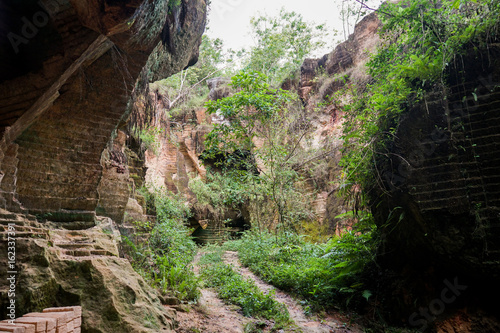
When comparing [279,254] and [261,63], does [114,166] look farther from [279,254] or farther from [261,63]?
[261,63]

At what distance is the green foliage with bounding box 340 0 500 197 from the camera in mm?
4117

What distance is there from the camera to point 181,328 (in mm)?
3867

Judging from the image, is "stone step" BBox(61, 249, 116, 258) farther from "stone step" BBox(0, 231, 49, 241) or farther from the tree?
the tree

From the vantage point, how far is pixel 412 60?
4688 millimetres

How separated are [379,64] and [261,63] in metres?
13.7

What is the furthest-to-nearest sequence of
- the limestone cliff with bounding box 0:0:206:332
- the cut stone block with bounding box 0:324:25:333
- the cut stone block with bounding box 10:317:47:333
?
the limestone cliff with bounding box 0:0:206:332 → the cut stone block with bounding box 10:317:47:333 → the cut stone block with bounding box 0:324:25:333

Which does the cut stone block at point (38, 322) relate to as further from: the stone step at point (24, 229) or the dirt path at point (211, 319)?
the dirt path at point (211, 319)

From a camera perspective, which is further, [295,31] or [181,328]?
[295,31]

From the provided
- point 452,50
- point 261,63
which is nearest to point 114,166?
point 452,50

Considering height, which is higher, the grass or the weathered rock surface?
the weathered rock surface

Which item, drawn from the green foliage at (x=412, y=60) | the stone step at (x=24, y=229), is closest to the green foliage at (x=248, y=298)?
the green foliage at (x=412, y=60)

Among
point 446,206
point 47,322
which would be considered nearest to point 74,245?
point 47,322

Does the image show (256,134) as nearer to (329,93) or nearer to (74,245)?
(74,245)

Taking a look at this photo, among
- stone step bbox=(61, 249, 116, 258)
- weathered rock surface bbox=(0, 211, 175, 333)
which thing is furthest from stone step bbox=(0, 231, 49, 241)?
stone step bbox=(61, 249, 116, 258)
